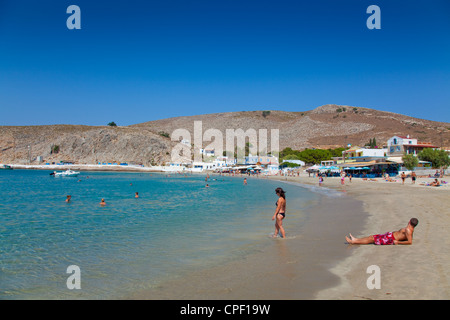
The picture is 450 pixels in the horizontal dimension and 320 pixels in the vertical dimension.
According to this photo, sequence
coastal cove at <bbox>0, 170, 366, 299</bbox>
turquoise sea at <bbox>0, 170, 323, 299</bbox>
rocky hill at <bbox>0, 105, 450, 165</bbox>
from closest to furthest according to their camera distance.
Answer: coastal cove at <bbox>0, 170, 366, 299</bbox>
turquoise sea at <bbox>0, 170, 323, 299</bbox>
rocky hill at <bbox>0, 105, 450, 165</bbox>

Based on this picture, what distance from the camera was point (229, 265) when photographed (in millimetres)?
7266

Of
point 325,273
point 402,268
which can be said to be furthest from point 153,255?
point 402,268

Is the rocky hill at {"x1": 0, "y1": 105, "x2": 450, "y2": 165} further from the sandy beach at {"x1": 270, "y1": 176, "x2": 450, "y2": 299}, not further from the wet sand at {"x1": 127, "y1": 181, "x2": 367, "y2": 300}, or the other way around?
the wet sand at {"x1": 127, "y1": 181, "x2": 367, "y2": 300}

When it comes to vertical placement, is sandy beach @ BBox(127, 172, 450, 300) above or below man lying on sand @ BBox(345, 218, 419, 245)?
below

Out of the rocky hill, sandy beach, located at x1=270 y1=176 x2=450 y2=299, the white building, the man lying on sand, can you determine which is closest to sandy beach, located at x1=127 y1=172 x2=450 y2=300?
sandy beach, located at x1=270 y1=176 x2=450 y2=299

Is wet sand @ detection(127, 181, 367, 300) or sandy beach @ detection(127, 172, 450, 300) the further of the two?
wet sand @ detection(127, 181, 367, 300)

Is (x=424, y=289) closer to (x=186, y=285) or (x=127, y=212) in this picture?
(x=186, y=285)

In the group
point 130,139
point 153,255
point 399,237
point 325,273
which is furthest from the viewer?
point 130,139

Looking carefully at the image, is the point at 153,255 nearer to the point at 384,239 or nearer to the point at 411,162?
the point at 384,239

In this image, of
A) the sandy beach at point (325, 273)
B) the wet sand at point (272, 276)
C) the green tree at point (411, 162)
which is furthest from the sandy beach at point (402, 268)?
the green tree at point (411, 162)

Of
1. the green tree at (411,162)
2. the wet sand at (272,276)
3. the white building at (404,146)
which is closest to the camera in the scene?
the wet sand at (272,276)

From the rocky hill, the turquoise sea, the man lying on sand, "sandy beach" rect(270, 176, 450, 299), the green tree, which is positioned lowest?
the turquoise sea

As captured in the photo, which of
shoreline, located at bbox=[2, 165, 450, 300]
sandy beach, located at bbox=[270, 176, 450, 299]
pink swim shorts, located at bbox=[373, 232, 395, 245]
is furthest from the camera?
pink swim shorts, located at bbox=[373, 232, 395, 245]

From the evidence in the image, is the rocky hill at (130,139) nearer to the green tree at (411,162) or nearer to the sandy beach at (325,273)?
the green tree at (411,162)
